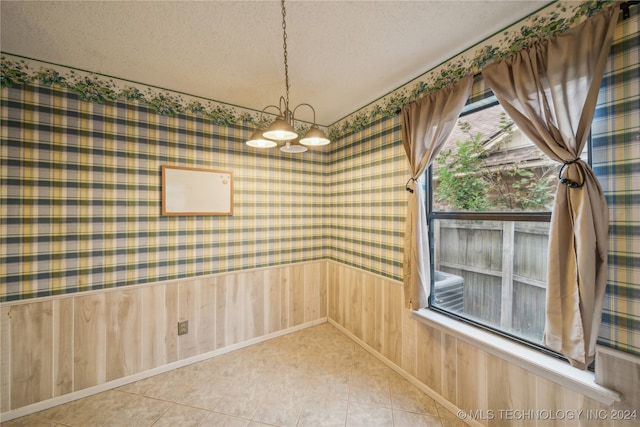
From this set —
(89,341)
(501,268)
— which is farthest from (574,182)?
(89,341)

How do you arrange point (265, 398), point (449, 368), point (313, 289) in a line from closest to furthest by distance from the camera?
1. point (449, 368)
2. point (265, 398)
3. point (313, 289)

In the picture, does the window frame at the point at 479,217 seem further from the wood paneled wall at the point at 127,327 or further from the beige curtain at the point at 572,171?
the wood paneled wall at the point at 127,327

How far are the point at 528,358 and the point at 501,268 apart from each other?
55 cm

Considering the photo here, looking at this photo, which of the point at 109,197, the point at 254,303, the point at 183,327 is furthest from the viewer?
the point at 254,303

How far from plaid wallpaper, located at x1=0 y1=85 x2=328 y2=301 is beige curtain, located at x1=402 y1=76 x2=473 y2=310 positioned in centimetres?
156

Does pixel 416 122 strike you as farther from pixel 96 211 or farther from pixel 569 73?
pixel 96 211

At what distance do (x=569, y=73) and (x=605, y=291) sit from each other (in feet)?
3.71

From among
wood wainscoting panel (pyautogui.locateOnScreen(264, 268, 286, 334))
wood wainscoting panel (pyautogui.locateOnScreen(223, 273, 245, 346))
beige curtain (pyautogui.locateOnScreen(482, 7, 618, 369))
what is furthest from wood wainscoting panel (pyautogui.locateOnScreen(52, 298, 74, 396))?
beige curtain (pyautogui.locateOnScreen(482, 7, 618, 369))

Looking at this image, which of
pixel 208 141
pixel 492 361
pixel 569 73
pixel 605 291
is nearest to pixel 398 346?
pixel 492 361

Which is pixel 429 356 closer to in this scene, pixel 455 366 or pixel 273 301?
pixel 455 366

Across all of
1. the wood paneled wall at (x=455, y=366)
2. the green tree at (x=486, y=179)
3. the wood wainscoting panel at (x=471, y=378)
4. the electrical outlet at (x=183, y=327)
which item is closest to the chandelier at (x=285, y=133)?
the green tree at (x=486, y=179)

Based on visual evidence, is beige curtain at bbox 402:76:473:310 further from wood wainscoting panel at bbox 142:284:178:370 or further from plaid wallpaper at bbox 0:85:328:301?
wood wainscoting panel at bbox 142:284:178:370

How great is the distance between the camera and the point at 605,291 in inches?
49.4

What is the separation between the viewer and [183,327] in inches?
96.3
